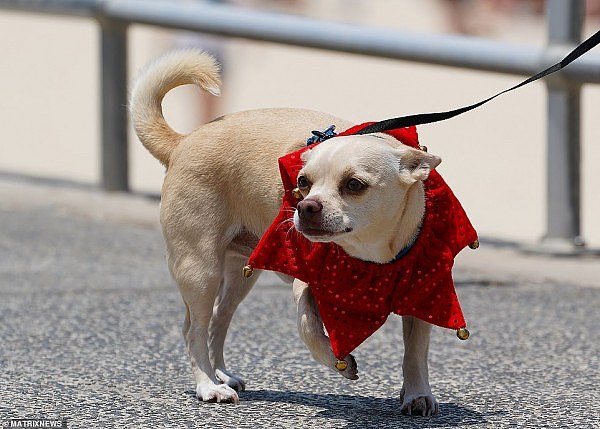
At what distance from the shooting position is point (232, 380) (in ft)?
16.3

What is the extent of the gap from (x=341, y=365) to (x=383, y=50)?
12.1 ft

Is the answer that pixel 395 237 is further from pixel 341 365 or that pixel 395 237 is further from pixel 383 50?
pixel 383 50

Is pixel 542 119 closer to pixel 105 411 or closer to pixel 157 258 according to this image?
pixel 157 258

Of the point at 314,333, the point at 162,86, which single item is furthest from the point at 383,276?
the point at 162,86

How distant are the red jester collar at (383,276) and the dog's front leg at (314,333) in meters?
0.03

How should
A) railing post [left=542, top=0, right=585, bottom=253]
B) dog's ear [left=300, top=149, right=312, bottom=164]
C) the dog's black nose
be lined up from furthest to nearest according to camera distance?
railing post [left=542, top=0, right=585, bottom=253] < dog's ear [left=300, top=149, right=312, bottom=164] < the dog's black nose

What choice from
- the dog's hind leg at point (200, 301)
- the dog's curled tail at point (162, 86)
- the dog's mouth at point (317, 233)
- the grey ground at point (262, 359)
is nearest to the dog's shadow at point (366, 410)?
the grey ground at point (262, 359)

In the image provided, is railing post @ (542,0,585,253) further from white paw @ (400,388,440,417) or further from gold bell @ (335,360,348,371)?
gold bell @ (335,360,348,371)

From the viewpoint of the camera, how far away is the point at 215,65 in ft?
17.0

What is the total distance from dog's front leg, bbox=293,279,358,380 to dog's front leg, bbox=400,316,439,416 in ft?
0.76

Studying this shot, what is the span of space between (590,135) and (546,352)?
8.40m

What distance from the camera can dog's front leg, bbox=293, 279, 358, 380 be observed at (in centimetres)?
441

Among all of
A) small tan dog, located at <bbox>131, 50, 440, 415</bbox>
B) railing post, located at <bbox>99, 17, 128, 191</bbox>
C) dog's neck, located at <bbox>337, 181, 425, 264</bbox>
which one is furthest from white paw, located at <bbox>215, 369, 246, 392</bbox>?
railing post, located at <bbox>99, 17, 128, 191</bbox>

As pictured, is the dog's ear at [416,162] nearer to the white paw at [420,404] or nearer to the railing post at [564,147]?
the white paw at [420,404]
